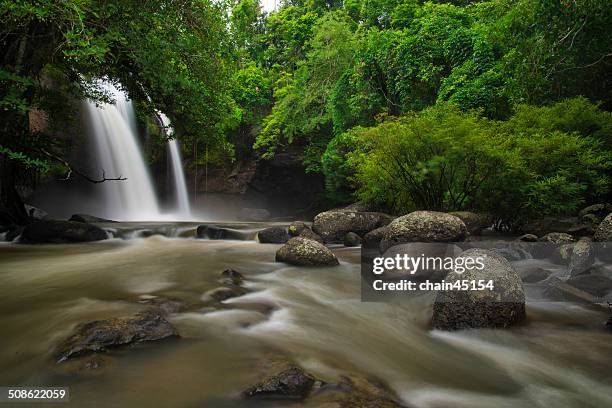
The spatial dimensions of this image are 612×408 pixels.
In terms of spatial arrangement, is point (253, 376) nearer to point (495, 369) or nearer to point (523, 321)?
point (495, 369)

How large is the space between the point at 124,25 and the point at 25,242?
20.8 ft

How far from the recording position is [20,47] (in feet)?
23.1

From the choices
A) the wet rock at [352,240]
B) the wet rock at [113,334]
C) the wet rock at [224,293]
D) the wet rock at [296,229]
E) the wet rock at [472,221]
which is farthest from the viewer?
the wet rock at [296,229]

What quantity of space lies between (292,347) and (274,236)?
23.6 feet

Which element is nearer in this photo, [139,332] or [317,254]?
[139,332]

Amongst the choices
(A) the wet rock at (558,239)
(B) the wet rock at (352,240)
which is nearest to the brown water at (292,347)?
(A) the wet rock at (558,239)

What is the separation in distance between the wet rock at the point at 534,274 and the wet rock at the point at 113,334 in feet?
16.5

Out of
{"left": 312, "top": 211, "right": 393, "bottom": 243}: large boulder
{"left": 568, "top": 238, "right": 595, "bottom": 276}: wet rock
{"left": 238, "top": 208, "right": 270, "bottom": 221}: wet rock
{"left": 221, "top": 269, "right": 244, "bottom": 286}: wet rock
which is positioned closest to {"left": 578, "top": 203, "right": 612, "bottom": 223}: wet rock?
{"left": 568, "top": 238, "right": 595, "bottom": 276}: wet rock

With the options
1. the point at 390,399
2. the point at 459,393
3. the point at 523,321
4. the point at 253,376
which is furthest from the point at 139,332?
the point at 523,321

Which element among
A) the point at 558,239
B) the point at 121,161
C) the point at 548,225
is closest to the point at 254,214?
the point at 121,161

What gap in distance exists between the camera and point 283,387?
2.23 meters

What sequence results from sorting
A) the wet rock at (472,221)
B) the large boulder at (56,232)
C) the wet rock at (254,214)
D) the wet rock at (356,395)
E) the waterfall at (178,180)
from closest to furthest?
the wet rock at (356,395)
the wet rock at (472,221)
the large boulder at (56,232)
the waterfall at (178,180)
the wet rock at (254,214)

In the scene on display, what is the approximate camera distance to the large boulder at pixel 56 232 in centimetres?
925

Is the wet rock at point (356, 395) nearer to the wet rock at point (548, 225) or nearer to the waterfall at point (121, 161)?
the wet rock at point (548, 225)
